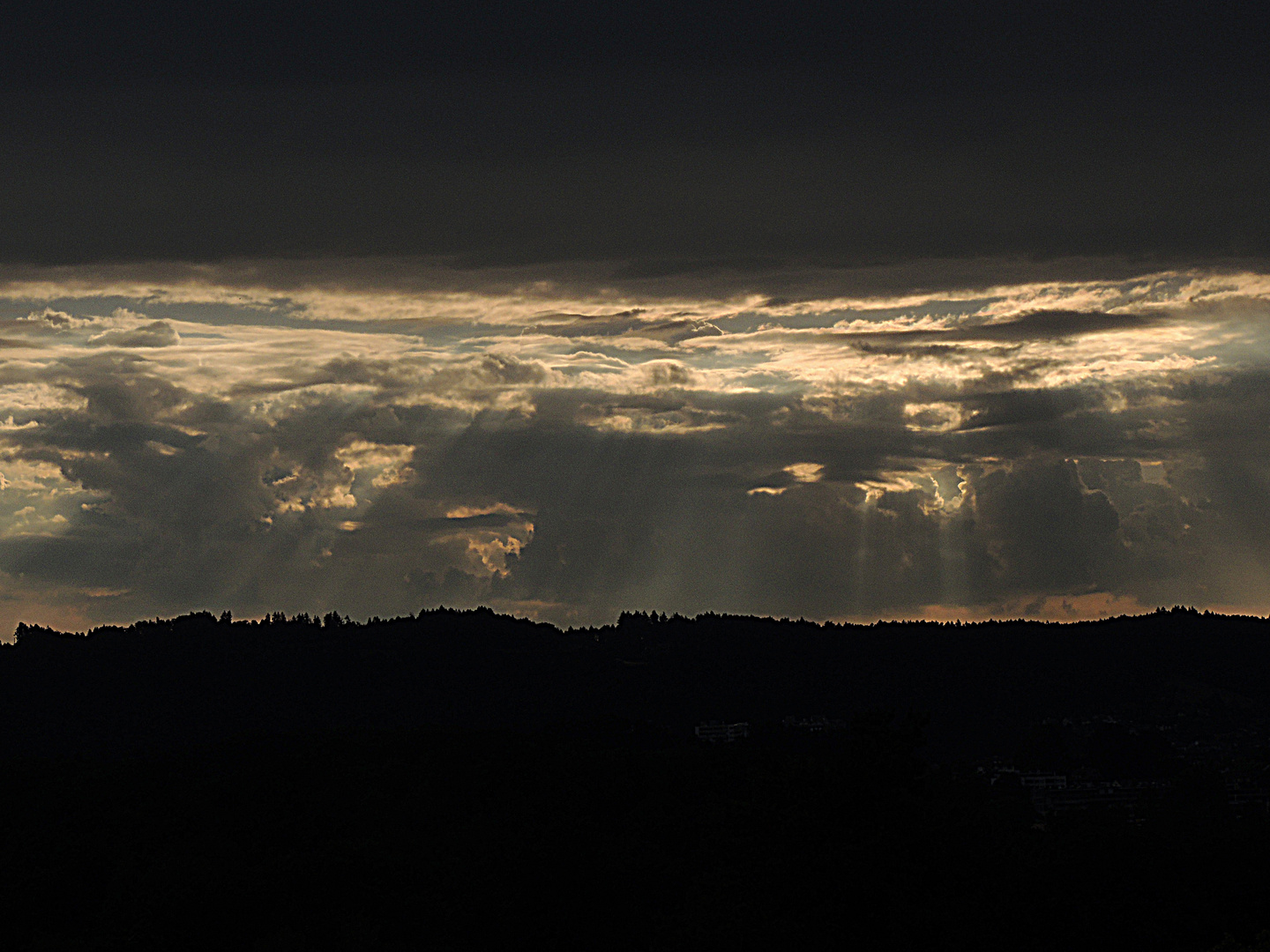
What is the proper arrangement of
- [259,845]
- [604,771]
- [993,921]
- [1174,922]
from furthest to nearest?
[604,771]
[259,845]
[1174,922]
[993,921]

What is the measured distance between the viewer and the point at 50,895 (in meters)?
144

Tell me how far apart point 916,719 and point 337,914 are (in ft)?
219

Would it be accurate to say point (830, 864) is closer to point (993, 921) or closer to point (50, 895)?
point (993, 921)

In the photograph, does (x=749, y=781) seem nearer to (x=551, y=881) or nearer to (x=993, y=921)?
(x=993, y=921)

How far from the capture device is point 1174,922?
4080 inches

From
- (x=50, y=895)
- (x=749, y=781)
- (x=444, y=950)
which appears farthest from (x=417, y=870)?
(x=749, y=781)

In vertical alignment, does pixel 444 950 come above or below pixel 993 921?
below

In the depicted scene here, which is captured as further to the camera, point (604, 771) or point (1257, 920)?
point (604, 771)

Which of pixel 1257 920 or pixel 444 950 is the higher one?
pixel 1257 920

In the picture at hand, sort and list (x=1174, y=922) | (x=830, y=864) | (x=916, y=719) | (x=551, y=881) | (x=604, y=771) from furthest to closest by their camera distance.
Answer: (x=604, y=771), (x=551, y=881), (x=1174, y=922), (x=916, y=719), (x=830, y=864)

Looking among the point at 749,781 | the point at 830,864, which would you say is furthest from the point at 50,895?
the point at 830,864

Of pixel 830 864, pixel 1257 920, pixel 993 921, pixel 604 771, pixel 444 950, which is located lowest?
pixel 604 771

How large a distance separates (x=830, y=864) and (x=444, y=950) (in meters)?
54.1

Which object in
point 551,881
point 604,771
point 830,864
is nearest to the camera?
point 830,864
